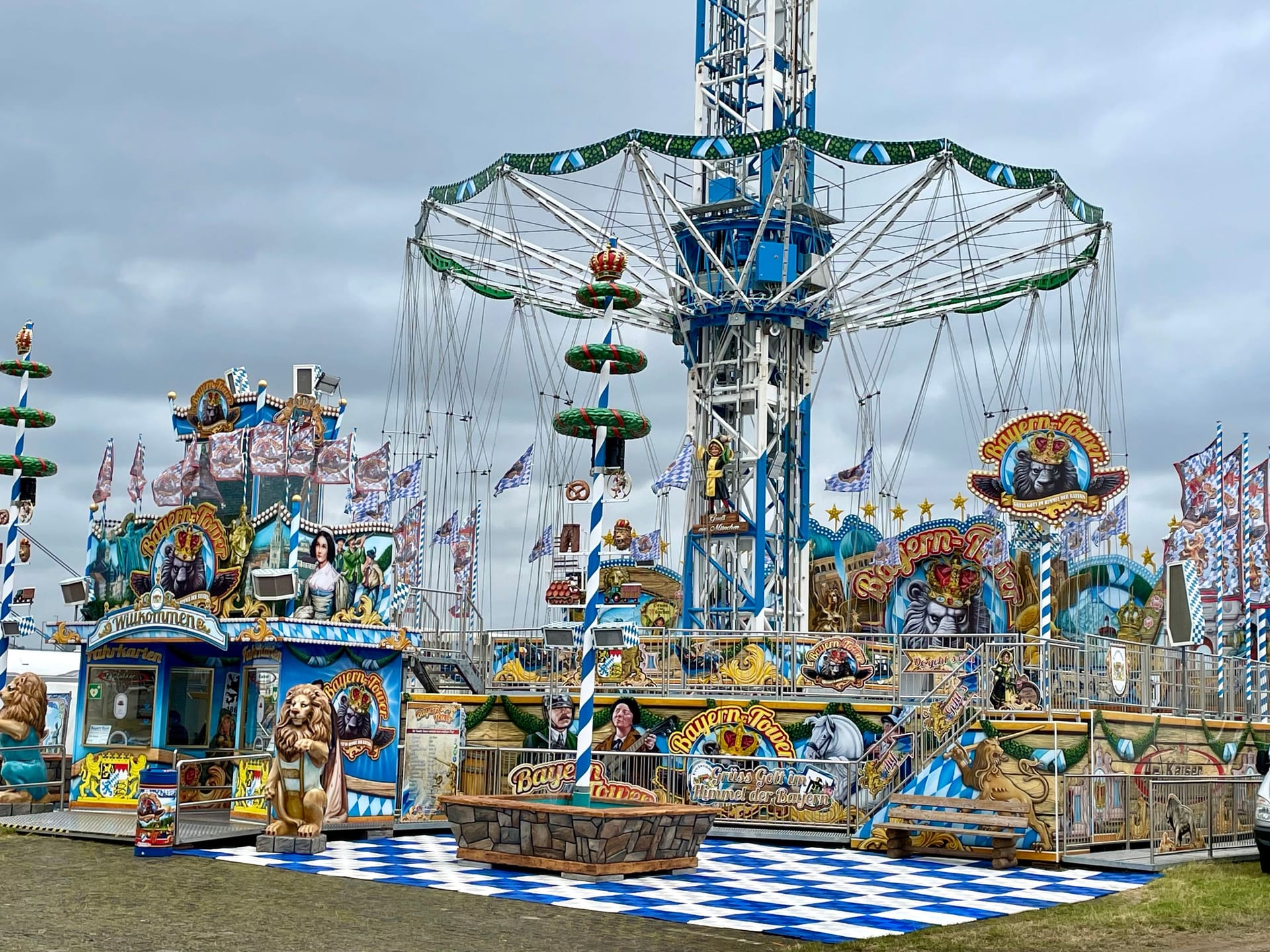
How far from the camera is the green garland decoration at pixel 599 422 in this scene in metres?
17.4

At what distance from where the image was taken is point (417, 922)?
12.8 meters

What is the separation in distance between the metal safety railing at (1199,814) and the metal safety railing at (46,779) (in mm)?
16018

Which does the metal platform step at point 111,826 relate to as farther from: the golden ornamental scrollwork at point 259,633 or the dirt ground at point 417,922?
the golden ornamental scrollwork at point 259,633

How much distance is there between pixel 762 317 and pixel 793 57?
7.95 m

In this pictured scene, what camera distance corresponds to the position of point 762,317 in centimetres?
3578

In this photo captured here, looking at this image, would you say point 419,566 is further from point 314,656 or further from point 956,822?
point 956,822

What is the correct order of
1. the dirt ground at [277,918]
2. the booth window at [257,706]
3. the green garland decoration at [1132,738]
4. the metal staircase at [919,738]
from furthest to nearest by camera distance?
the booth window at [257,706] → the metal staircase at [919,738] → the green garland decoration at [1132,738] → the dirt ground at [277,918]

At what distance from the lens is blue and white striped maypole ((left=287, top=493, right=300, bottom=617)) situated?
20.9 metres

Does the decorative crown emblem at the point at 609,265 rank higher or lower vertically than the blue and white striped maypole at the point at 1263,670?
higher

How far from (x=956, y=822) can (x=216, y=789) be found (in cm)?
1132

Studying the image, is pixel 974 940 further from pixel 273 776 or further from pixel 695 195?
pixel 695 195

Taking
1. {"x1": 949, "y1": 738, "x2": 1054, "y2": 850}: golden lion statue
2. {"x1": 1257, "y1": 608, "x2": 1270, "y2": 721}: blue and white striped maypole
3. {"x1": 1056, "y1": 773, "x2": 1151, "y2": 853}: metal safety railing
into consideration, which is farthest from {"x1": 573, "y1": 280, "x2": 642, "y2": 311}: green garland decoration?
{"x1": 1257, "y1": 608, "x2": 1270, "y2": 721}: blue and white striped maypole

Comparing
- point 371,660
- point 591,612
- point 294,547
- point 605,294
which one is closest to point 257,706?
point 371,660

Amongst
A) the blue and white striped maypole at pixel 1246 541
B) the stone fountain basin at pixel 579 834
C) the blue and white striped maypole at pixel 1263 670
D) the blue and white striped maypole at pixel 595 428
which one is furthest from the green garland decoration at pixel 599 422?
the blue and white striped maypole at pixel 1246 541
